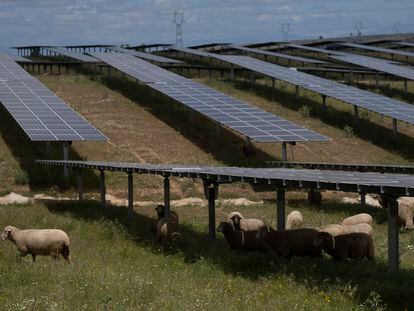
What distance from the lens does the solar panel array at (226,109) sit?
37.9m

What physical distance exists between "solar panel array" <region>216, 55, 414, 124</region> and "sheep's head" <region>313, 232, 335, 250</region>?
23981 millimetres

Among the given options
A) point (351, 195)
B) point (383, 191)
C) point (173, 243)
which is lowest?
point (351, 195)

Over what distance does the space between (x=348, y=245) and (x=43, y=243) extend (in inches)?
340

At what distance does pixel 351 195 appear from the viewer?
37750 millimetres

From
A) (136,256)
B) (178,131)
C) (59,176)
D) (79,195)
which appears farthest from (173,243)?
(178,131)

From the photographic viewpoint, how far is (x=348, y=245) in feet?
65.8

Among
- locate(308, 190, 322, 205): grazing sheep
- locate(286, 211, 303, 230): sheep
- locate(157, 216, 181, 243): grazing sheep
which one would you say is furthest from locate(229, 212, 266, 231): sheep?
locate(308, 190, 322, 205): grazing sheep

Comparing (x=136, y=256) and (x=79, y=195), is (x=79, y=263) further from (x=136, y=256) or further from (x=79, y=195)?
(x=79, y=195)

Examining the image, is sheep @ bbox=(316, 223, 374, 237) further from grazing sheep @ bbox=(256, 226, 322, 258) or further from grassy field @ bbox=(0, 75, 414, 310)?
grassy field @ bbox=(0, 75, 414, 310)

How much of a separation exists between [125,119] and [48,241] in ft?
93.6

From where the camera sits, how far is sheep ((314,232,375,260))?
65.3 feet

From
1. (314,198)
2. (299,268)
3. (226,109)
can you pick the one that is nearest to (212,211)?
(299,268)

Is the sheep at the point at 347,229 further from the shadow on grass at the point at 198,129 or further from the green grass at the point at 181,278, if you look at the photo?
the shadow on grass at the point at 198,129

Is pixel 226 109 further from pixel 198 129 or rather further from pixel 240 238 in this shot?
pixel 240 238
